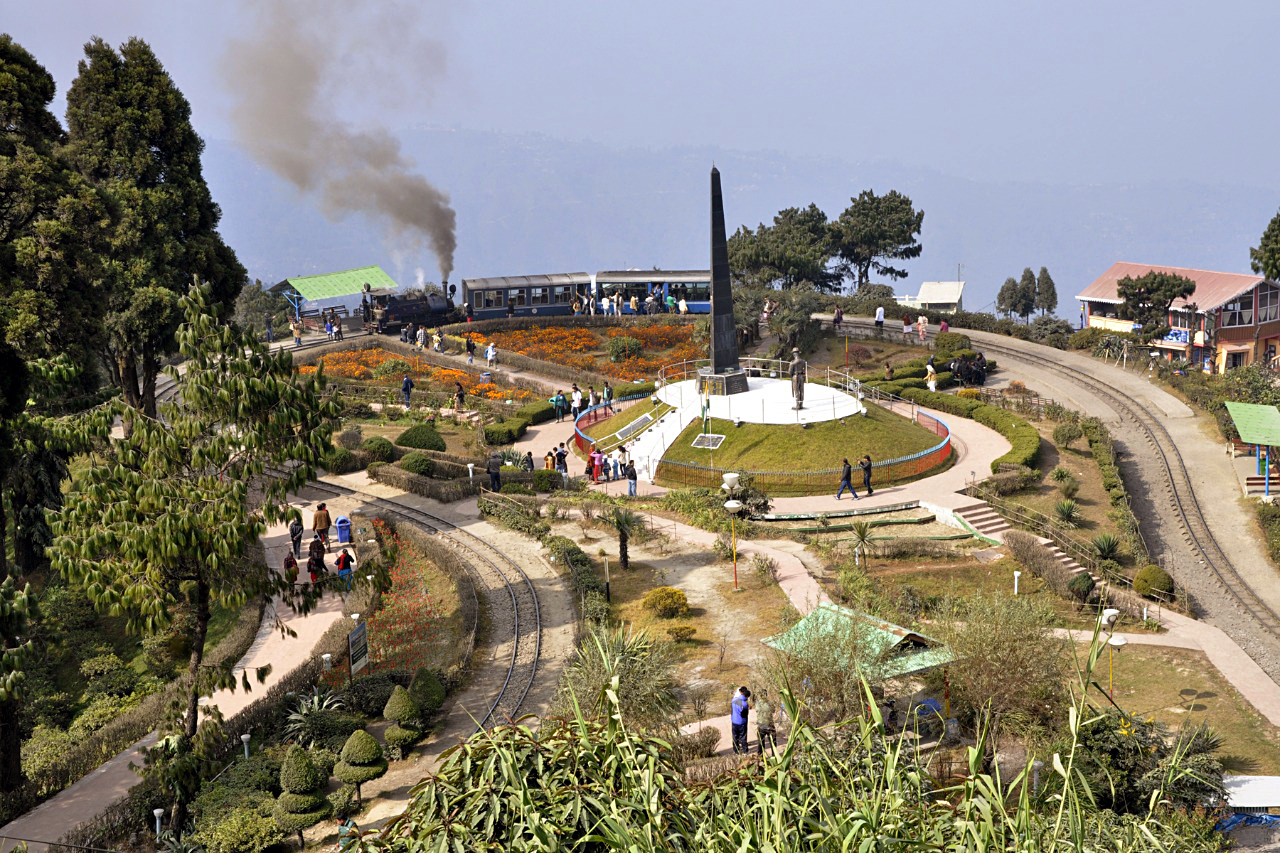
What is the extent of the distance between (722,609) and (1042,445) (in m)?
22.5

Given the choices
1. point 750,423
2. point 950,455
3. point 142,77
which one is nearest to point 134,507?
point 142,77

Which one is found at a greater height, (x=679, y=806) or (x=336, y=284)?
(x=336, y=284)

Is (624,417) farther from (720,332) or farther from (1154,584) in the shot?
(1154,584)

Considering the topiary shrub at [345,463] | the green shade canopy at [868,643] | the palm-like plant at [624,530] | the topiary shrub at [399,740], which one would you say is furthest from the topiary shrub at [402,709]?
the topiary shrub at [345,463]

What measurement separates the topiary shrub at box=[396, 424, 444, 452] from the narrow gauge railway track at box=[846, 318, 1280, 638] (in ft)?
93.3

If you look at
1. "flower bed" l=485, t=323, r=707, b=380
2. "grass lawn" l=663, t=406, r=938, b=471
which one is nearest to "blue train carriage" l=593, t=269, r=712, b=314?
"flower bed" l=485, t=323, r=707, b=380

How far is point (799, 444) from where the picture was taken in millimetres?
44906

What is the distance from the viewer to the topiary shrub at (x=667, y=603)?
31172mm

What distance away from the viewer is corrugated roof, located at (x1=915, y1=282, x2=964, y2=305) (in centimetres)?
10108

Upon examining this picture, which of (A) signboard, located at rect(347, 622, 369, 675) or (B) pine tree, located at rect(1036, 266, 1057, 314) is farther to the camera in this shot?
(B) pine tree, located at rect(1036, 266, 1057, 314)

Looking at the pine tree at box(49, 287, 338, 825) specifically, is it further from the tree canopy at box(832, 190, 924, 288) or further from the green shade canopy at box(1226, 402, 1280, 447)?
the tree canopy at box(832, 190, 924, 288)

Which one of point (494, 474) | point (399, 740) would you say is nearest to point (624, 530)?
→ point (494, 474)

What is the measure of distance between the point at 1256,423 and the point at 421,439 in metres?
32.0

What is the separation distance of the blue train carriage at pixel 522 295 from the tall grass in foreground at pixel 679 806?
204ft
